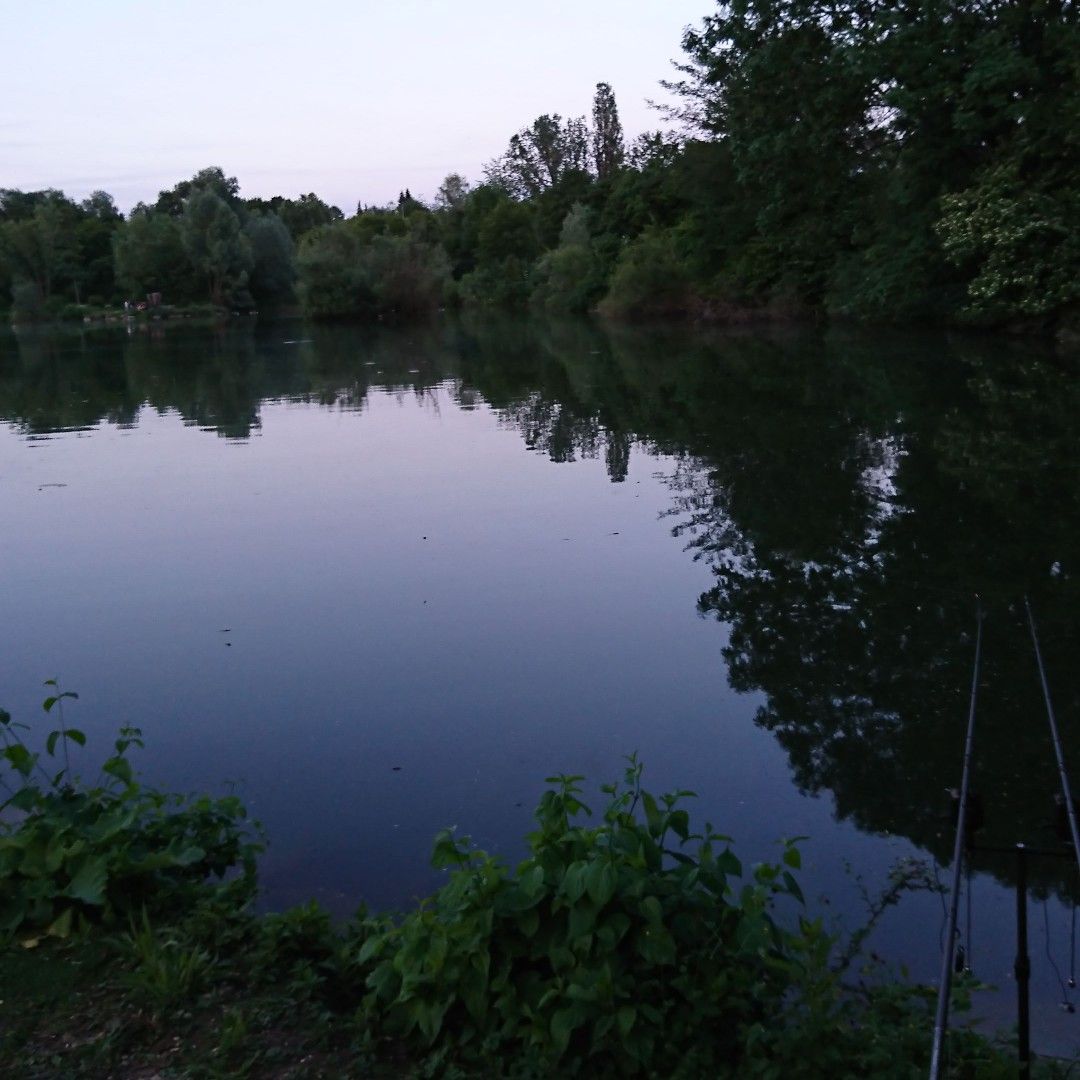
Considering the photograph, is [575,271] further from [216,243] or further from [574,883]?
[574,883]

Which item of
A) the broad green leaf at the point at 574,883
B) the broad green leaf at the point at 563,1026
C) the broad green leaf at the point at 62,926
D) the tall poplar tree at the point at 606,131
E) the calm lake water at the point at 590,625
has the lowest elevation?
the calm lake water at the point at 590,625

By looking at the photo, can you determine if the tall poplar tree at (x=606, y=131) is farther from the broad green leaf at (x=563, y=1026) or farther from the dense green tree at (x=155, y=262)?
the broad green leaf at (x=563, y=1026)

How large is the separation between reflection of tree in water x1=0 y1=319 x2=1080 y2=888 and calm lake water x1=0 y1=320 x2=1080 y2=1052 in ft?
0.12

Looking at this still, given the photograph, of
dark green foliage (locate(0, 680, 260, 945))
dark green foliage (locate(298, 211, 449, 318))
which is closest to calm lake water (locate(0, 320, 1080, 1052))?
dark green foliage (locate(0, 680, 260, 945))

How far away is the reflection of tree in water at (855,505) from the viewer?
580cm

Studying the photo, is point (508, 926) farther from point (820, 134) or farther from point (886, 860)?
point (820, 134)

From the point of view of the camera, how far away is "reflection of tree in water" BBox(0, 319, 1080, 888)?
19.0ft

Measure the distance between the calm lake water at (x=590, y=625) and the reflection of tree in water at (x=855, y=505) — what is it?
0.04m

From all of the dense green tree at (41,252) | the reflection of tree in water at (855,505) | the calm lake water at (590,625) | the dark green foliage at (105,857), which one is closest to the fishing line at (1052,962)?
the calm lake water at (590,625)

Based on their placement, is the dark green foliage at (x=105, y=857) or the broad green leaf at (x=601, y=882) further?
the dark green foliage at (x=105, y=857)

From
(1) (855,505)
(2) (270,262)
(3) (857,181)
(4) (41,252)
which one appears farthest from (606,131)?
(1) (855,505)

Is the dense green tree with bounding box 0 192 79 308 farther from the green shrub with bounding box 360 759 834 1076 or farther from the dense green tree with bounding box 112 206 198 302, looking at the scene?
the green shrub with bounding box 360 759 834 1076

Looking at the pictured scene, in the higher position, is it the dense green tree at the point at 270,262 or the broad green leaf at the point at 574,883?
the dense green tree at the point at 270,262

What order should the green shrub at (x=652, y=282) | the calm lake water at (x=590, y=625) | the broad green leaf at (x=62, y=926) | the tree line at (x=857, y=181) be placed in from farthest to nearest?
1. the green shrub at (x=652, y=282)
2. the tree line at (x=857, y=181)
3. the calm lake water at (x=590, y=625)
4. the broad green leaf at (x=62, y=926)
